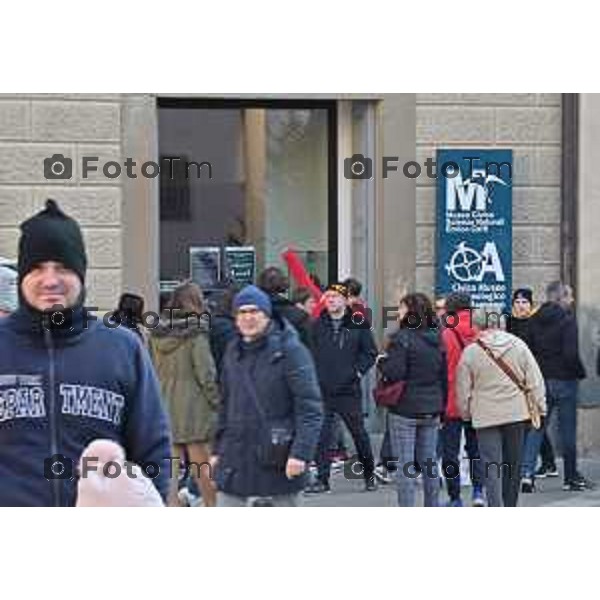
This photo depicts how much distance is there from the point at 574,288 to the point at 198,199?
291cm

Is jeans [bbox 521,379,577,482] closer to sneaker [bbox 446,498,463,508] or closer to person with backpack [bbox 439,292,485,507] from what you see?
person with backpack [bbox 439,292,485,507]

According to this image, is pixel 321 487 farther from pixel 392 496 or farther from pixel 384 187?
pixel 384 187

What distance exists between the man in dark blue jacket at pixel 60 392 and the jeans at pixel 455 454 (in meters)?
4.45

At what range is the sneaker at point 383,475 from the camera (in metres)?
9.70

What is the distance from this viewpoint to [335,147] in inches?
440

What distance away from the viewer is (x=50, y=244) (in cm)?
458

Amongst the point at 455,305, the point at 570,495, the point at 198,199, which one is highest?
the point at 198,199

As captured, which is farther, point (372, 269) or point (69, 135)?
point (372, 269)

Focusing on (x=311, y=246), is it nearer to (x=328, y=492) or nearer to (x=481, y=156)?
(x=481, y=156)

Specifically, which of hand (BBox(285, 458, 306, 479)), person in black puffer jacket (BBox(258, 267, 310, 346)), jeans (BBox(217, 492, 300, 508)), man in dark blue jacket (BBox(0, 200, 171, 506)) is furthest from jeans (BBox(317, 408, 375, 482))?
man in dark blue jacket (BBox(0, 200, 171, 506))

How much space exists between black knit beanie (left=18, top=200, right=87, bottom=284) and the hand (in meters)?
1.85

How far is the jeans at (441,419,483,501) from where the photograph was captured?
8.84 meters

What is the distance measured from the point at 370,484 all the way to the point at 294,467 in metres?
Result: 3.50
